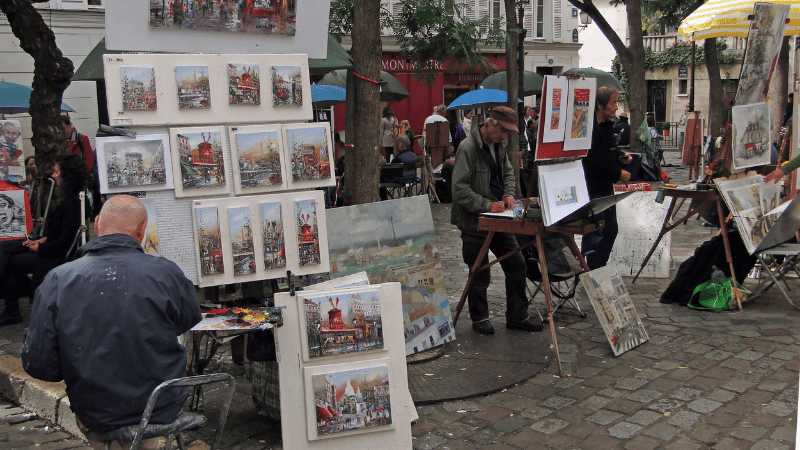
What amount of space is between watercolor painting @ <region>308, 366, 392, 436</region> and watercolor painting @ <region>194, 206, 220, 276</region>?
76 cm

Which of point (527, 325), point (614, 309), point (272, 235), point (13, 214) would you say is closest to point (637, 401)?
point (614, 309)

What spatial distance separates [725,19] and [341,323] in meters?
7.11

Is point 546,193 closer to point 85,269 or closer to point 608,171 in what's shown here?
point 608,171

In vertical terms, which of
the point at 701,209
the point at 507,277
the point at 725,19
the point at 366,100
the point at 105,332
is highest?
the point at 725,19

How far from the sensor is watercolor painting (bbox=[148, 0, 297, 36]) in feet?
12.1

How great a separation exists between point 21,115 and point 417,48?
10980 millimetres

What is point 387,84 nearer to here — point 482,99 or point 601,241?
point 482,99

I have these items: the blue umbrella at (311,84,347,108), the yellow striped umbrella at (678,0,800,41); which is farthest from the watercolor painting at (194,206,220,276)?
the blue umbrella at (311,84,347,108)

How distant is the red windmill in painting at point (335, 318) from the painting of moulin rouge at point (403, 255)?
1.23 m

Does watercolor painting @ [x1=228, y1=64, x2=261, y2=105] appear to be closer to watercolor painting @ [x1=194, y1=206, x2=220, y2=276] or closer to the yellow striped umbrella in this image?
watercolor painting @ [x1=194, y1=206, x2=220, y2=276]

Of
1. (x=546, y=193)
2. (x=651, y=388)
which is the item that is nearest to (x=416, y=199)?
(x=546, y=193)

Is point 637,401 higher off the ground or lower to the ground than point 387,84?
lower

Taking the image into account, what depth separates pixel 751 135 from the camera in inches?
273

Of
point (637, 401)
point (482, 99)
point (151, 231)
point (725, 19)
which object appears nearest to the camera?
point (151, 231)
